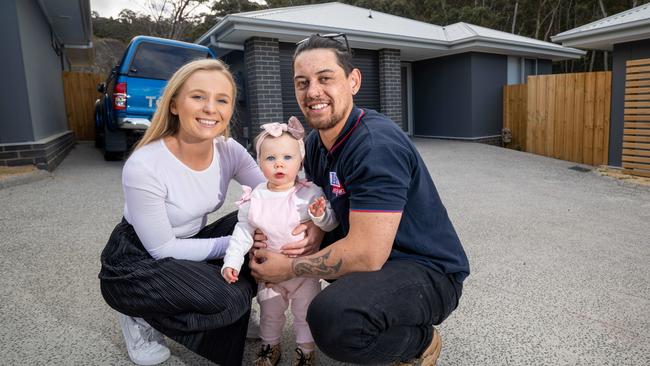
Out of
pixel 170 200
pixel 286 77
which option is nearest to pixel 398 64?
pixel 286 77

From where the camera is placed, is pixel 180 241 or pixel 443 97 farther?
pixel 443 97

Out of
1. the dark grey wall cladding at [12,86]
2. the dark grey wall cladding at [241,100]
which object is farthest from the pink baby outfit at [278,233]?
the dark grey wall cladding at [241,100]

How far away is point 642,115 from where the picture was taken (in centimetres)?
689

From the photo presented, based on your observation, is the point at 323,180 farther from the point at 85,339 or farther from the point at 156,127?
the point at 85,339

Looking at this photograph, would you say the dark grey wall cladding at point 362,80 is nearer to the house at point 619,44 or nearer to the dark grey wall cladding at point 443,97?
the dark grey wall cladding at point 443,97

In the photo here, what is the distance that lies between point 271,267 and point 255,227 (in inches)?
7.9

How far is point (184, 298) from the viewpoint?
5.60 feet

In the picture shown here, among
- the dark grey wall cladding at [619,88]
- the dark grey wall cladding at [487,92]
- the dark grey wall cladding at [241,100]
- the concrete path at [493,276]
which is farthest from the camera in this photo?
the dark grey wall cladding at [487,92]

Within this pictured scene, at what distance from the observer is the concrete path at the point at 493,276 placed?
2123mm

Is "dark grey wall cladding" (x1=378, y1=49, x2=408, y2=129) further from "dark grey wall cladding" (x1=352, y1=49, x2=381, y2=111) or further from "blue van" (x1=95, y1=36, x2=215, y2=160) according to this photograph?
"blue van" (x1=95, y1=36, x2=215, y2=160)

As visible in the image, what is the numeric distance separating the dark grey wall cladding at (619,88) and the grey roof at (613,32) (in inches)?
6.0

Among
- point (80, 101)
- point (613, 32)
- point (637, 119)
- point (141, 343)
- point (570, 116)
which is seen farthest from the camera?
point (80, 101)

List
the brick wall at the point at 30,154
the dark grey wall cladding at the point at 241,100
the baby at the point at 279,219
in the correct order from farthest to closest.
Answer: the dark grey wall cladding at the point at 241,100, the brick wall at the point at 30,154, the baby at the point at 279,219

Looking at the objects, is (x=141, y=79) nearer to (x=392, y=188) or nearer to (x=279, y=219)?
(x=279, y=219)
